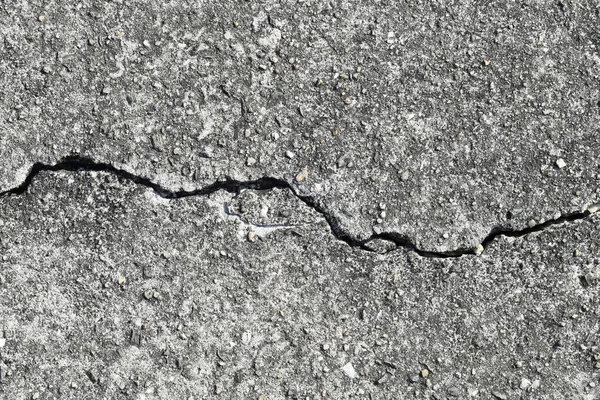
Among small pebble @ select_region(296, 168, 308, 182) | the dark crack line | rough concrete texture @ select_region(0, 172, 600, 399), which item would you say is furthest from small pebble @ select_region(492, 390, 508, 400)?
small pebble @ select_region(296, 168, 308, 182)

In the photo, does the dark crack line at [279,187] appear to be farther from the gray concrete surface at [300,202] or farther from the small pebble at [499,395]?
the small pebble at [499,395]

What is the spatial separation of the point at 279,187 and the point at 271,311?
1.35 feet

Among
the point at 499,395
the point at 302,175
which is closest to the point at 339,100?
the point at 302,175

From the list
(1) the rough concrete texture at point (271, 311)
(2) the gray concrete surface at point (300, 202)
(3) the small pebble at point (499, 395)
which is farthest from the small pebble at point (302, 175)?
(3) the small pebble at point (499, 395)

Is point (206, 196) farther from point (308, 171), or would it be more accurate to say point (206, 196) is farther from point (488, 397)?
point (488, 397)

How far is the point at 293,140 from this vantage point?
2588 mm

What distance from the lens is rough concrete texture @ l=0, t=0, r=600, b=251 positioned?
257cm

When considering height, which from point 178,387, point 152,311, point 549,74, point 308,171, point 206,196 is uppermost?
point 549,74

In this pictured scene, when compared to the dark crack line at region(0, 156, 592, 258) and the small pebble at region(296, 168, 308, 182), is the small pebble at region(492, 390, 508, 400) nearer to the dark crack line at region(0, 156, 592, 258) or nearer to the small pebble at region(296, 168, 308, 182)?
the dark crack line at region(0, 156, 592, 258)

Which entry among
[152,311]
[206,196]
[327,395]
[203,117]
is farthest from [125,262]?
[327,395]

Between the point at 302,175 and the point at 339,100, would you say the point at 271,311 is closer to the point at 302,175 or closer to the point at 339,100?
the point at 302,175

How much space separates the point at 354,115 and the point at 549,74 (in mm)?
679

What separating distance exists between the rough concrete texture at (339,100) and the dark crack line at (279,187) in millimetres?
21

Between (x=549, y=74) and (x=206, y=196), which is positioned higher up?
(x=549, y=74)
